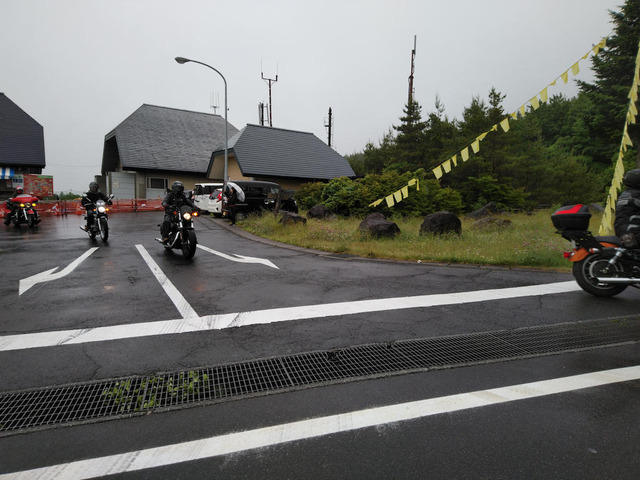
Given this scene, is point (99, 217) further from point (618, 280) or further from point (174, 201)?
point (618, 280)

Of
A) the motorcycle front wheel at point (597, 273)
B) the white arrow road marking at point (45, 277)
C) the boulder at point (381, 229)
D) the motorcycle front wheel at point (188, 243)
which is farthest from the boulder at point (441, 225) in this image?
the white arrow road marking at point (45, 277)

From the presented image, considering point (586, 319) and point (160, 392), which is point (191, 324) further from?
point (586, 319)

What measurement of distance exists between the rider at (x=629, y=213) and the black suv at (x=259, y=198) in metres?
13.8

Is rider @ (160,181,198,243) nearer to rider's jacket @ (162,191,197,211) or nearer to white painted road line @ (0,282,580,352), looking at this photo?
rider's jacket @ (162,191,197,211)

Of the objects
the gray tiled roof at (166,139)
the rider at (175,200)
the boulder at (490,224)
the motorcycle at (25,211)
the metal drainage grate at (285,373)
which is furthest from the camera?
the gray tiled roof at (166,139)

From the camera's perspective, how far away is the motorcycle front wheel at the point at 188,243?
848 centimetres

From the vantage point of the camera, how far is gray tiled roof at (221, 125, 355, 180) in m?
28.2

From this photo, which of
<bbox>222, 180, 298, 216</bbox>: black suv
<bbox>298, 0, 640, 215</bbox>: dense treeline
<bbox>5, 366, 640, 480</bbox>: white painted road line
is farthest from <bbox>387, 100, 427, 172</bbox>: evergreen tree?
<bbox>5, 366, 640, 480</bbox>: white painted road line

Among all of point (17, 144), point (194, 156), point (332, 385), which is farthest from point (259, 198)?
point (17, 144)

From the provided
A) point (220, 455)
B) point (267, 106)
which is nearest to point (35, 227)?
point (220, 455)

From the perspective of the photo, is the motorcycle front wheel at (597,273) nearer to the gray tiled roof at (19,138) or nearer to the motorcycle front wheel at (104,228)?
the motorcycle front wheel at (104,228)

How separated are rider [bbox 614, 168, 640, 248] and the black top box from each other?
0.36m

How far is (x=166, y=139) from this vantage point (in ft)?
111

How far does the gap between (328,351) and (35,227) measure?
16731 mm
